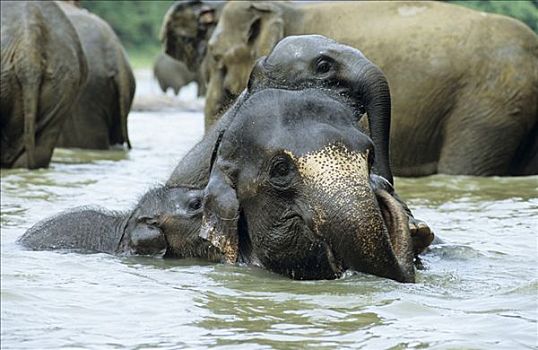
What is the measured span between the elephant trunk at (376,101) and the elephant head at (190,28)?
8.43 m

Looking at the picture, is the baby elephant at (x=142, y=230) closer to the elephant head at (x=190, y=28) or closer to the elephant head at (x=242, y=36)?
the elephant head at (x=242, y=36)

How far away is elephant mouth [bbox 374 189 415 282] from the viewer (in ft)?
20.5

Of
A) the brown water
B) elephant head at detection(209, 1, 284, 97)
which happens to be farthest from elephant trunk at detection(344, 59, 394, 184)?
elephant head at detection(209, 1, 284, 97)

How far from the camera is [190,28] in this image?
16.1m

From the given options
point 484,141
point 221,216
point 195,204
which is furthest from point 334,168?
point 484,141

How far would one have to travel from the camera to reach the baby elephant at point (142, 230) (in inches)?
277

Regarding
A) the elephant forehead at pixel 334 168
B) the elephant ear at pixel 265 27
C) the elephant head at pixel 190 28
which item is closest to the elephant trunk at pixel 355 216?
the elephant forehead at pixel 334 168

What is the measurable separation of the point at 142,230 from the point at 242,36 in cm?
657

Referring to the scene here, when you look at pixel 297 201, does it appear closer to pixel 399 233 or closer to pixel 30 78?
pixel 399 233

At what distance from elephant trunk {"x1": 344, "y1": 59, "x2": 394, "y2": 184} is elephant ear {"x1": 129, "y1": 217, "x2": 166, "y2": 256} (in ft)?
3.66

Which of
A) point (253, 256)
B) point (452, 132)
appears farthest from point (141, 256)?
point (452, 132)

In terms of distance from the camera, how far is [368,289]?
6.01 metres

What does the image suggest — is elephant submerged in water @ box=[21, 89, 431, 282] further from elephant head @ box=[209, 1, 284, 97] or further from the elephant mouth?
elephant head @ box=[209, 1, 284, 97]

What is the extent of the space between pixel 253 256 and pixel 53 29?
7.19 meters
